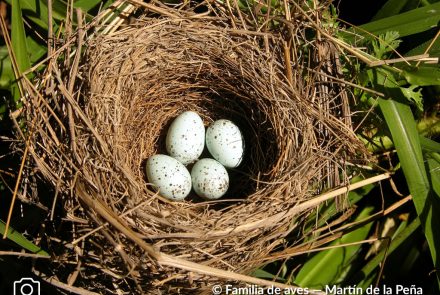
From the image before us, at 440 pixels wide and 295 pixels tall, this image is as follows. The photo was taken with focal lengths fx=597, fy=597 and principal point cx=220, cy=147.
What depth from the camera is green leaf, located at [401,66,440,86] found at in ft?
5.61

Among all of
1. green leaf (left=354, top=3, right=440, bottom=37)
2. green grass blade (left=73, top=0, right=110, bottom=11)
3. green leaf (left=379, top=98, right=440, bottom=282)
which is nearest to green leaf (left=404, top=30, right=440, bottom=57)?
green leaf (left=354, top=3, right=440, bottom=37)

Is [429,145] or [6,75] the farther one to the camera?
[6,75]

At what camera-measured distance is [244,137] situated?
6.73 ft

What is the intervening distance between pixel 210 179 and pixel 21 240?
1.95 ft

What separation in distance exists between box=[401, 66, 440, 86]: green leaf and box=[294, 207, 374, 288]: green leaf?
21.9 inches

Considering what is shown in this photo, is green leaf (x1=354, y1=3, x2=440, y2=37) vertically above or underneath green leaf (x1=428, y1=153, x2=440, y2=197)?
above

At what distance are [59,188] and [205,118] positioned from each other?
665 millimetres

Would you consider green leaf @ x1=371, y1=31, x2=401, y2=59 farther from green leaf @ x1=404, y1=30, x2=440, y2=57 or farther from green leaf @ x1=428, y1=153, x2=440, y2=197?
green leaf @ x1=428, y1=153, x2=440, y2=197

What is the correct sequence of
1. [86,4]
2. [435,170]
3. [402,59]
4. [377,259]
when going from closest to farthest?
[402,59], [435,170], [86,4], [377,259]

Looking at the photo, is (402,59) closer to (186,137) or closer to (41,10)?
(186,137)

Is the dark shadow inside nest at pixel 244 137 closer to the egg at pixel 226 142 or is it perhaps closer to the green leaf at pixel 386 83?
the egg at pixel 226 142

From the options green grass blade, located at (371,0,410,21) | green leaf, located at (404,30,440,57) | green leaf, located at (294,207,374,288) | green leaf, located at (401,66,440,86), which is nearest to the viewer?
green leaf, located at (401,66,440,86)

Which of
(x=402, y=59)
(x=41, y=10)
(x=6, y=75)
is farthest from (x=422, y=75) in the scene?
(x=6, y=75)

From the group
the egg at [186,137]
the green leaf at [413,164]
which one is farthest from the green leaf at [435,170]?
the egg at [186,137]
